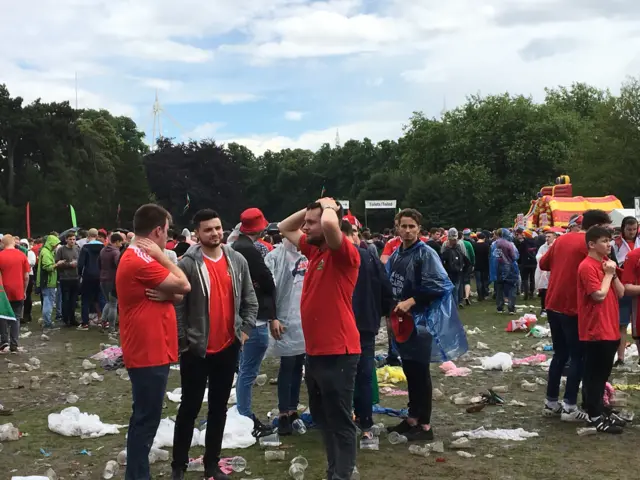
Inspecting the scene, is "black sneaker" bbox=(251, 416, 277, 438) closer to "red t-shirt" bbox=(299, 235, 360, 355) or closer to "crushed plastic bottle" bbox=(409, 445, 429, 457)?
"crushed plastic bottle" bbox=(409, 445, 429, 457)

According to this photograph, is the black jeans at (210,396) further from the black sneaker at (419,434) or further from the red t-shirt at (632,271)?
the red t-shirt at (632,271)

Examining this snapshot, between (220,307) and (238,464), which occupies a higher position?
(220,307)

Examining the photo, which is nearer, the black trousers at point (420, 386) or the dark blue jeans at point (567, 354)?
the black trousers at point (420, 386)

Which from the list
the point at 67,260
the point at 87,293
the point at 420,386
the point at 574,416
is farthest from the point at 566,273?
the point at 67,260

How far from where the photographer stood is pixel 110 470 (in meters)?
5.49

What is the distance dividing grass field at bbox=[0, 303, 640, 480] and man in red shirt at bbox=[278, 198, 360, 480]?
887 mm

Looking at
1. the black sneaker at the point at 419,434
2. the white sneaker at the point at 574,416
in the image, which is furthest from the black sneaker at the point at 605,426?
the black sneaker at the point at 419,434

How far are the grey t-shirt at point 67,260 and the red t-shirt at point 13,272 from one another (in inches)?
90.2

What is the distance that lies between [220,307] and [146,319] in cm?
73

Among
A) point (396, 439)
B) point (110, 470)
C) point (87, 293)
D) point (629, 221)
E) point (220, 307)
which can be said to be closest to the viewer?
point (220, 307)

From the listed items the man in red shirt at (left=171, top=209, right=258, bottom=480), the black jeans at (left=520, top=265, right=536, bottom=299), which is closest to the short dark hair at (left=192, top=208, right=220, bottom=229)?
the man in red shirt at (left=171, top=209, right=258, bottom=480)

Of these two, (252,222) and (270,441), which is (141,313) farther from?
(270,441)

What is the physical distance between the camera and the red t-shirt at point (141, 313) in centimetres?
451

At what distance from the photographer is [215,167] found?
69500 millimetres
